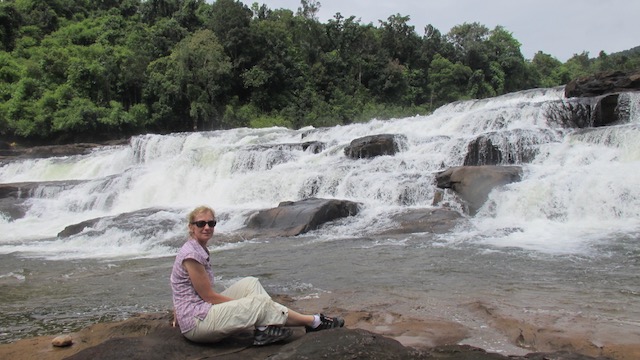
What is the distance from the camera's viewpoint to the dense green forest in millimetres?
32219

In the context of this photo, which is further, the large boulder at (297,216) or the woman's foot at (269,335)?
the large boulder at (297,216)

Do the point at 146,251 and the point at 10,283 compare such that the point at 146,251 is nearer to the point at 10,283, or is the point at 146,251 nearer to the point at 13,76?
the point at 10,283

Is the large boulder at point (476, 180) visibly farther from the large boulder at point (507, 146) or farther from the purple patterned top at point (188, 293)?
the purple patterned top at point (188, 293)

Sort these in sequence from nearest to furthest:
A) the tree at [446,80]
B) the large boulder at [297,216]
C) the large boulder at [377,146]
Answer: the large boulder at [297,216] → the large boulder at [377,146] → the tree at [446,80]

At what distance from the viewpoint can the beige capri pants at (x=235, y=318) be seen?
3.18m

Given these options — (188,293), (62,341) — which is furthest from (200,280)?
(62,341)

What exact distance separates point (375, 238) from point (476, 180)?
297 cm

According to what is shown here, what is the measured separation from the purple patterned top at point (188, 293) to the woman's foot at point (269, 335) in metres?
0.35

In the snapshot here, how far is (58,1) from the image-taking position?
1770 inches

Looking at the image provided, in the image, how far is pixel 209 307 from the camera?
128 inches

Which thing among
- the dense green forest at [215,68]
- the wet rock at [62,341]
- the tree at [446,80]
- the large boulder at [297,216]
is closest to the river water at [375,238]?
the large boulder at [297,216]

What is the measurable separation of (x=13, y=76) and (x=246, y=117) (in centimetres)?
1569

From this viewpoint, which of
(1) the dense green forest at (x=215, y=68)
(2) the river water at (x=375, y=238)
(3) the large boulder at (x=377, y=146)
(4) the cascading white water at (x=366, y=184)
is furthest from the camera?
(1) the dense green forest at (x=215, y=68)

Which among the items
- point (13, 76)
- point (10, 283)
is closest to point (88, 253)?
point (10, 283)
